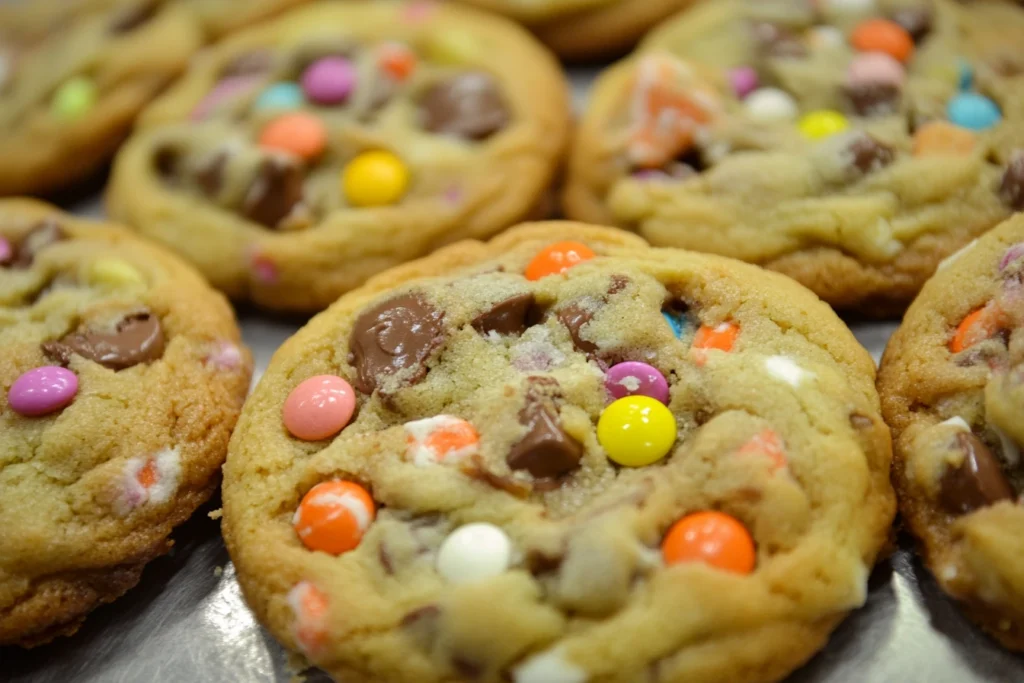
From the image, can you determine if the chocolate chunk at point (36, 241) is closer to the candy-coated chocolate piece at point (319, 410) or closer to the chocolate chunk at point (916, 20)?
the candy-coated chocolate piece at point (319, 410)

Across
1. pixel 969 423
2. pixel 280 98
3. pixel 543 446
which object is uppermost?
pixel 280 98

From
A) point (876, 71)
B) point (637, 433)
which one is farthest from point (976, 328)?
point (876, 71)

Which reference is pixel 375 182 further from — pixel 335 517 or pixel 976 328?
pixel 976 328

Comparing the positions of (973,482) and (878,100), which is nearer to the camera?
(973,482)

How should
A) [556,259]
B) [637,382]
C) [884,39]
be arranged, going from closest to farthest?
[637,382], [556,259], [884,39]

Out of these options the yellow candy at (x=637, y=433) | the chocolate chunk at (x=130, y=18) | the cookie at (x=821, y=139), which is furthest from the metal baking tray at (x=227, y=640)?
the chocolate chunk at (x=130, y=18)

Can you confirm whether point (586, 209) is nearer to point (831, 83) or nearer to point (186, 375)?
point (831, 83)

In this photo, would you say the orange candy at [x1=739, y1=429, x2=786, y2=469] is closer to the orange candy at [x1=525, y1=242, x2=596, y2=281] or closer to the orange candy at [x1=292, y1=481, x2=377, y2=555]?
the orange candy at [x1=525, y1=242, x2=596, y2=281]

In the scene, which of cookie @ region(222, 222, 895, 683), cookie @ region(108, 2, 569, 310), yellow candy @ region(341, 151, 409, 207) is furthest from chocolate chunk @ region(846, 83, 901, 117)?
yellow candy @ region(341, 151, 409, 207)
